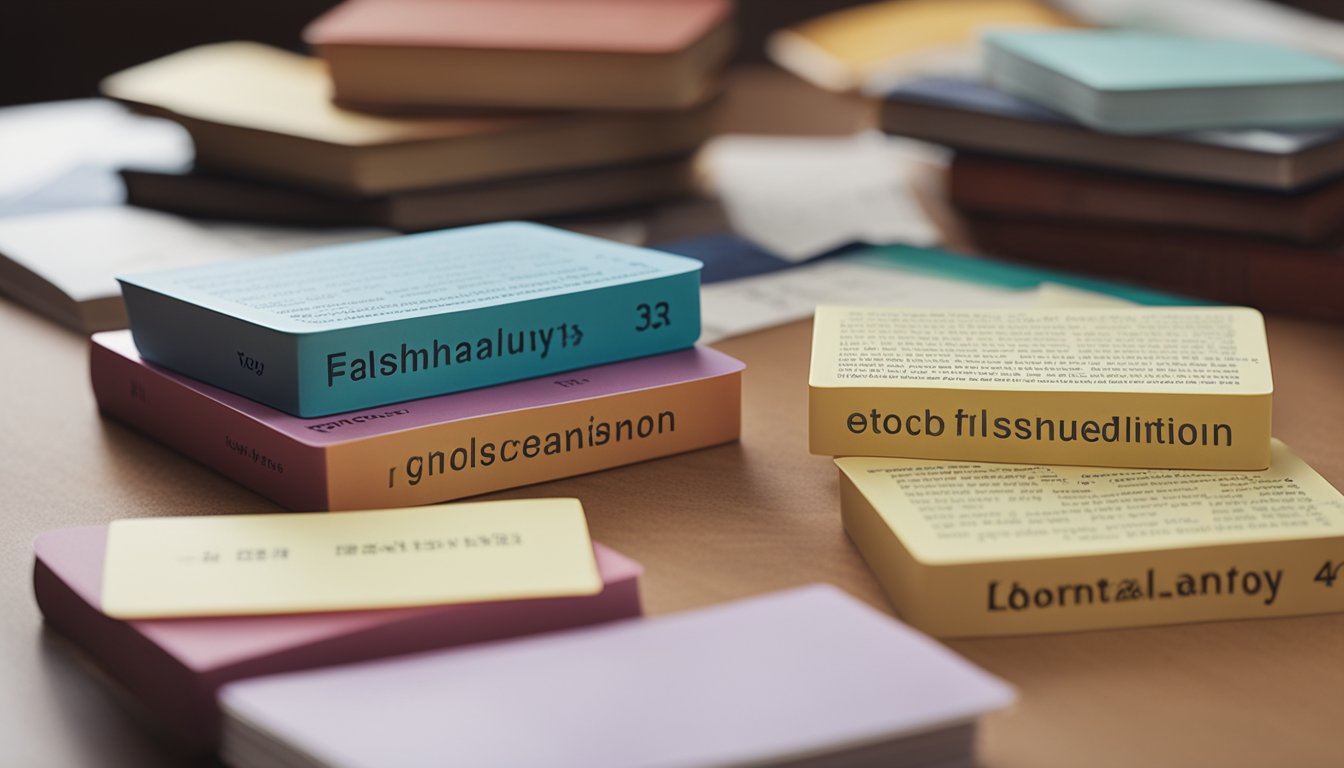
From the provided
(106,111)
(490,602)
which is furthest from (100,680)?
(106,111)

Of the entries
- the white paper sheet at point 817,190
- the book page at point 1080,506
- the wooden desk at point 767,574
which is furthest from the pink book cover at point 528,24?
the book page at point 1080,506

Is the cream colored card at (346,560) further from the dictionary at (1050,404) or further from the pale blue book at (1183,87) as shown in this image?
the pale blue book at (1183,87)

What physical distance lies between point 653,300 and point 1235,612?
0.29 meters

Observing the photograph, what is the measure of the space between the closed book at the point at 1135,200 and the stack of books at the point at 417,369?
1.42ft

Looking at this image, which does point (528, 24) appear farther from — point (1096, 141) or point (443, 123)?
point (1096, 141)

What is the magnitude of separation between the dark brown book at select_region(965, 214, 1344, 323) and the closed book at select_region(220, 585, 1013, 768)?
594 mm

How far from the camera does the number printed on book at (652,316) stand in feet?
2.25

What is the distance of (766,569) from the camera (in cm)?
57

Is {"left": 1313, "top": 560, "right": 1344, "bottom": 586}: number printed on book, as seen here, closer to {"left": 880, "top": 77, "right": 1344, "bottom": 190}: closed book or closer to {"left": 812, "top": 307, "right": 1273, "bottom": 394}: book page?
{"left": 812, "top": 307, "right": 1273, "bottom": 394}: book page

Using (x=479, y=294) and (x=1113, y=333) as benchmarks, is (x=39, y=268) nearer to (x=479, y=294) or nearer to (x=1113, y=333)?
(x=479, y=294)

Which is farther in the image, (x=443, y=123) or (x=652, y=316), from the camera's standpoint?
(x=443, y=123)

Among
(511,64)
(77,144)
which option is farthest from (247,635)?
(77,144)

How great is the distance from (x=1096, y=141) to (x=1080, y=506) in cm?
52

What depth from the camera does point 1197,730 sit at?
458mm
